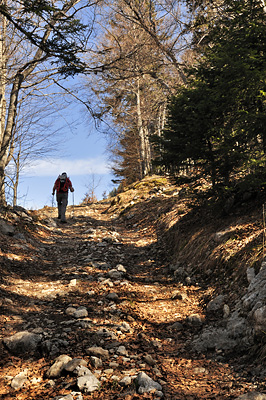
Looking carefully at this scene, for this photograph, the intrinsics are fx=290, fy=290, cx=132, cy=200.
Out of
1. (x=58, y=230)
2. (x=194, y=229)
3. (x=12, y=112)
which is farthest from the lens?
(x=58, y=230)

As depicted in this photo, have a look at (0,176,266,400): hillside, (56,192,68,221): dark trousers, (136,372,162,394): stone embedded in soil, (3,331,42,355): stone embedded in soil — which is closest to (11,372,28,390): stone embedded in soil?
(0,176,266,400): hillside

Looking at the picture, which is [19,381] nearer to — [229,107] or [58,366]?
[58,366]

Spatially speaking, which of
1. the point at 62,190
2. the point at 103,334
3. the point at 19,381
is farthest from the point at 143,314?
the point at 62,190

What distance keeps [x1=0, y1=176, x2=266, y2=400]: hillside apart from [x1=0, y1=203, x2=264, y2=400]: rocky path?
0.01m

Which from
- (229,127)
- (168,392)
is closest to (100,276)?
(168,392)

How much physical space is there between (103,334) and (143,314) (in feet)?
3.21

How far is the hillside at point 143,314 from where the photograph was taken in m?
2.82

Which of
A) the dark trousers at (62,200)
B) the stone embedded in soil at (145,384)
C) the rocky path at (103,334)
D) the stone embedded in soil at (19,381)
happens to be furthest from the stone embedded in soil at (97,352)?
the dark trousers at (62,200)

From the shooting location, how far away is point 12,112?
904 centimetres

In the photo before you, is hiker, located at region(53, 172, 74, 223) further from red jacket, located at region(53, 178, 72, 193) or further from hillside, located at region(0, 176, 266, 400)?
hillside, located at region(0, 176, 266, 400)

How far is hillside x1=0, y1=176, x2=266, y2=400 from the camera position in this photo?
2.82 meters

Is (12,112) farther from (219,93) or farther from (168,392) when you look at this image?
(168,392)

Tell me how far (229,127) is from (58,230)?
310 inches

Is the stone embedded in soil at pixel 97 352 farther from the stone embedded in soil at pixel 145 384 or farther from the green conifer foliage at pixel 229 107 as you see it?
the green conifer foliage at pixel 229 107
